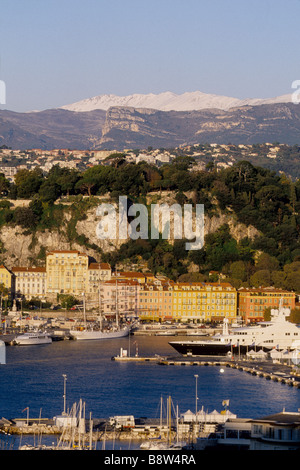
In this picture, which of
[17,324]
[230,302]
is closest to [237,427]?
[17,324]

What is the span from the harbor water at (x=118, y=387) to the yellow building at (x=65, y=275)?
13.5 metres

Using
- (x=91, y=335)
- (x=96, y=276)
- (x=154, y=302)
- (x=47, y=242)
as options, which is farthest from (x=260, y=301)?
(x=47, y=242)

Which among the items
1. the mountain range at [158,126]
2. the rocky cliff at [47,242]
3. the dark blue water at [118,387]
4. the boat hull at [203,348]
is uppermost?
the mountain range at [158,126]

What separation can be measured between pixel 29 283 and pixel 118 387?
22.8 m

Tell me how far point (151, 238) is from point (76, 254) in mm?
4309

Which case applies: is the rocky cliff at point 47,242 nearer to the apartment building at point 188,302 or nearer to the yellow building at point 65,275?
the yellow building at point 65,275

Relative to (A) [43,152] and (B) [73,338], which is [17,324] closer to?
(B) [73,338]

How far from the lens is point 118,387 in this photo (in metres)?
25.9

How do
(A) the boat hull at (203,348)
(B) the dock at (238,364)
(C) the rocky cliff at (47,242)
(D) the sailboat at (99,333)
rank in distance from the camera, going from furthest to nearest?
1. (C) the rocky cliff at (47,242)
2. (D) the sailboat at (99,333)
3. (A) the boat hull at (203,348)
4. (B) the dock at (238,364)

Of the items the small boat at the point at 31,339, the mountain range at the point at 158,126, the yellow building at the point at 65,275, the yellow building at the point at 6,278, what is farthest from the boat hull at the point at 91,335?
the mountain range at the point at 158,126

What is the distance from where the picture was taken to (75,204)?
52125 mm

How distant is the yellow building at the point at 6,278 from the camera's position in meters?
47.2

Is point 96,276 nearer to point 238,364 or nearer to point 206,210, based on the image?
point 206,210

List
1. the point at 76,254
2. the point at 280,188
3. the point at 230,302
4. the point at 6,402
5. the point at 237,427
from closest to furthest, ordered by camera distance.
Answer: the point at 237,427 < the point at 6,402 < the point at 230,302 < the point at 76,254 < the point at 280,188
